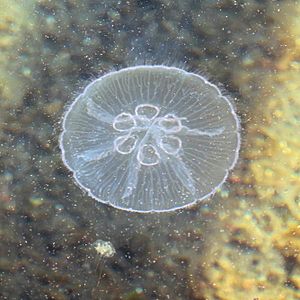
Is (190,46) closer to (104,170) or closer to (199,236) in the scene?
(104,170)

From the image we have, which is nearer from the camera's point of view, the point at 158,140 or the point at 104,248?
the point at 158,140

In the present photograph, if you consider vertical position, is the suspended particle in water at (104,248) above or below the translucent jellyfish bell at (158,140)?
below

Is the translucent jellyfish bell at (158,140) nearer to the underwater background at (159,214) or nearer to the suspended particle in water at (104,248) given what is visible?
the underwater background at (159,214)

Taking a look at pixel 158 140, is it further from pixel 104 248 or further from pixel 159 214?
pixel 104 248

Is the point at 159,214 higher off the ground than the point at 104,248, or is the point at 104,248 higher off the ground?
the point at 159,214

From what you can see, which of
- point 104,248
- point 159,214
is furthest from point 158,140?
point 104,248

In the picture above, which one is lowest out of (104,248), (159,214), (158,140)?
(104,248)

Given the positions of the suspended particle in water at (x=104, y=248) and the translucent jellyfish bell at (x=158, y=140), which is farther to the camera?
the suspended particle in water at (x=104, y=248)

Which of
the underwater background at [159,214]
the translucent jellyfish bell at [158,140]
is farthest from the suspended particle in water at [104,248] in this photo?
the translucent jellyfish bell at [158,140]
